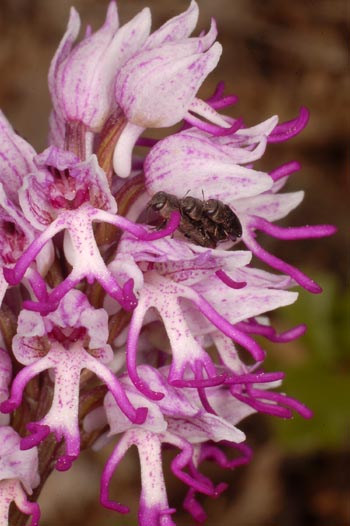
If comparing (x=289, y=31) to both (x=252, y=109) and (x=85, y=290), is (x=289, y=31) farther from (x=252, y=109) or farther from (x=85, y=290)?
(x=85, y=290)

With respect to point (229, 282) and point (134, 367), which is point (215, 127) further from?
point (134, 367)

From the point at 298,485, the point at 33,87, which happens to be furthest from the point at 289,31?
the point at 298,485

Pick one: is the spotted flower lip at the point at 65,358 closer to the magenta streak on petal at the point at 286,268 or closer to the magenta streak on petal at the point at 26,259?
the magenta streak on petal at the point at 26,259

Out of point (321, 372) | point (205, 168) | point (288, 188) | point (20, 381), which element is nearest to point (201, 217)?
point (205, 168)

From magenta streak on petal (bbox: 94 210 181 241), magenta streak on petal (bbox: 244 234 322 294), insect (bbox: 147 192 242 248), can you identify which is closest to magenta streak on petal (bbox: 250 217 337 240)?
magenta streak on petal (bbox: 244 234 322 294)

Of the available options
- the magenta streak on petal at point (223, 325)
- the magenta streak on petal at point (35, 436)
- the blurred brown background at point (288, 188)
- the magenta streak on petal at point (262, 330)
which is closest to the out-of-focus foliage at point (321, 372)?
the blurred brown background at point (288, 188)

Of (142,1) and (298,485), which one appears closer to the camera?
(298,485)
